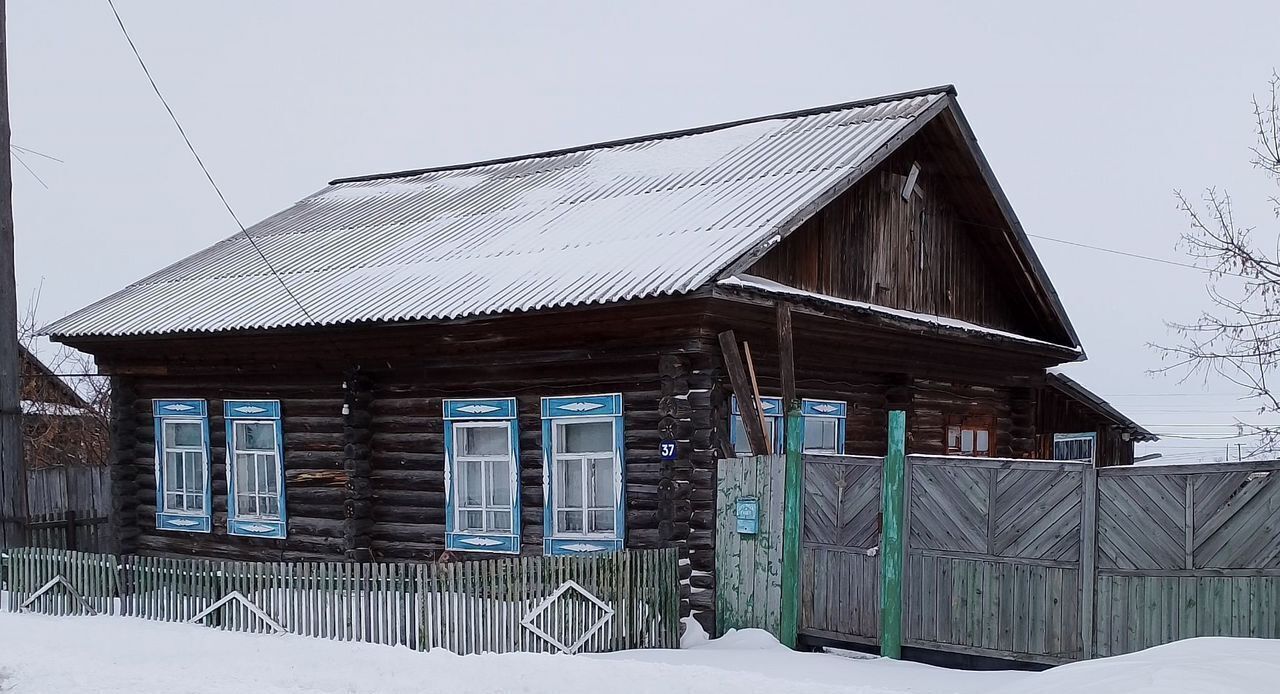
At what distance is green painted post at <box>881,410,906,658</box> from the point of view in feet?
32.8

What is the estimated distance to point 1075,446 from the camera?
2083cm

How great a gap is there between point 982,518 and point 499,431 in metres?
5.84

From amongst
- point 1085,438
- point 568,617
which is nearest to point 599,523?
point 568,617

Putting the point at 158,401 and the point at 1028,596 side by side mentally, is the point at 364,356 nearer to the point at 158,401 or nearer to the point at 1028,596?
the point at 158,401

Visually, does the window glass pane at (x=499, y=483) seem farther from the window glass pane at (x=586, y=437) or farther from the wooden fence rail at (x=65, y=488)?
the wooden fence rail at (x=65, y=488)

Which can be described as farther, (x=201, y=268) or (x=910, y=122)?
(x=201, y=268)

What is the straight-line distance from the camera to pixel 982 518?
31.8ft

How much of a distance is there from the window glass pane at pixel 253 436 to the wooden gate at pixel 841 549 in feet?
26.2

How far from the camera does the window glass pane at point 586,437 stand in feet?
41.9

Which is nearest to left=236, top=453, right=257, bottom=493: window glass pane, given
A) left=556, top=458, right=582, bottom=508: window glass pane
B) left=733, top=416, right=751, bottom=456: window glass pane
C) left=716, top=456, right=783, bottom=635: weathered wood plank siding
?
left=556, top=458, right=582, bottom=508: window glass pane

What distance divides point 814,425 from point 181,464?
28.6 ft

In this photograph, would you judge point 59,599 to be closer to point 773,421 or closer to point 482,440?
point 482,440

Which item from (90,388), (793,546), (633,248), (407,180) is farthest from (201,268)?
(90,388)

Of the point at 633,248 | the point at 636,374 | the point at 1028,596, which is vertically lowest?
the point at 1028,596
